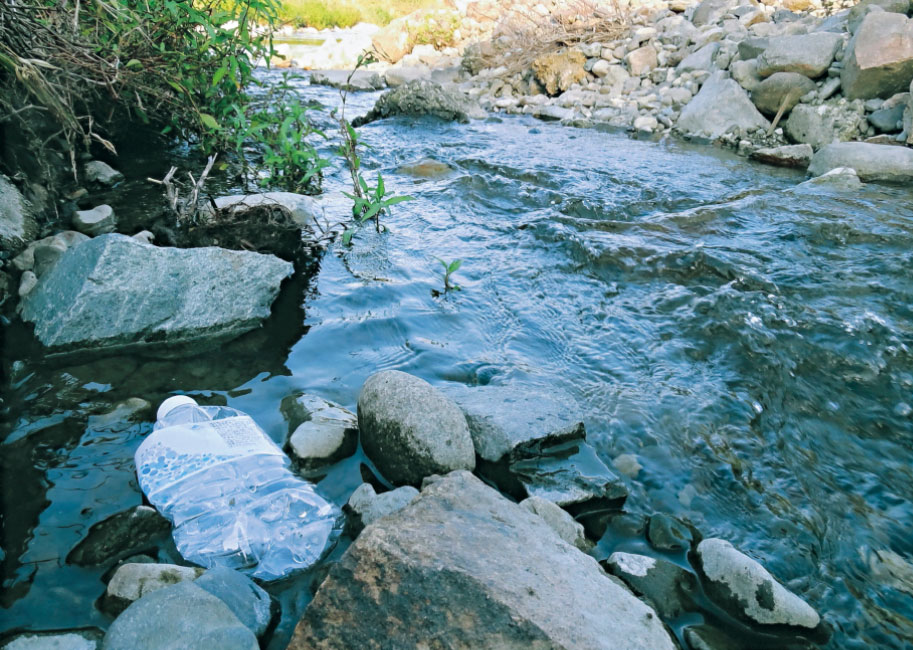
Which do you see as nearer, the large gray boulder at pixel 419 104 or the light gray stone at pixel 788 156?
the light gray stone at pixel 788 156

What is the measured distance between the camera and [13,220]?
375 cm

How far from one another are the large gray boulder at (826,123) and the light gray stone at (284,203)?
675 centimetres

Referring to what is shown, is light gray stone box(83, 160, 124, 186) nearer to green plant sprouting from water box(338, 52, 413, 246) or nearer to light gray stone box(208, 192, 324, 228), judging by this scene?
light gray stone box(208, 192, 324, 228)

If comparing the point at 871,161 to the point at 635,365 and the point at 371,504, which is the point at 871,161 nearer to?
the point at 635,365

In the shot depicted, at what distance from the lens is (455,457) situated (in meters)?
2.46

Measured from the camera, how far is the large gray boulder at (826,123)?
7.84m

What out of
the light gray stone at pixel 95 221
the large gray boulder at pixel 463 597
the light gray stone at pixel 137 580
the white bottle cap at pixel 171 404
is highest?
the large gray boulder at pixel 463 597

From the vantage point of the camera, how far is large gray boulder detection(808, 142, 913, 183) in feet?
21.6

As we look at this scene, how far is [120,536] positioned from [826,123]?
359 inches

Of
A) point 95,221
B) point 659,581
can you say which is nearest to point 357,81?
point 95,221

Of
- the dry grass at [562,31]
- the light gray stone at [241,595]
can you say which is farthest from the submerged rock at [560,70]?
the light gray stone at [241,595]

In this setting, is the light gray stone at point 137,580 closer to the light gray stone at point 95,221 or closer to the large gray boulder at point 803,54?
the light gray stone at point 95,221

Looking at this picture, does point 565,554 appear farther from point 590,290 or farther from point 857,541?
point 590,290

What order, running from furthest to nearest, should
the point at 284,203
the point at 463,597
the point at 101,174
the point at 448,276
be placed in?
the point at 101,174 → the point at 284,203 → the point at 448,276 → the point at 463,597
